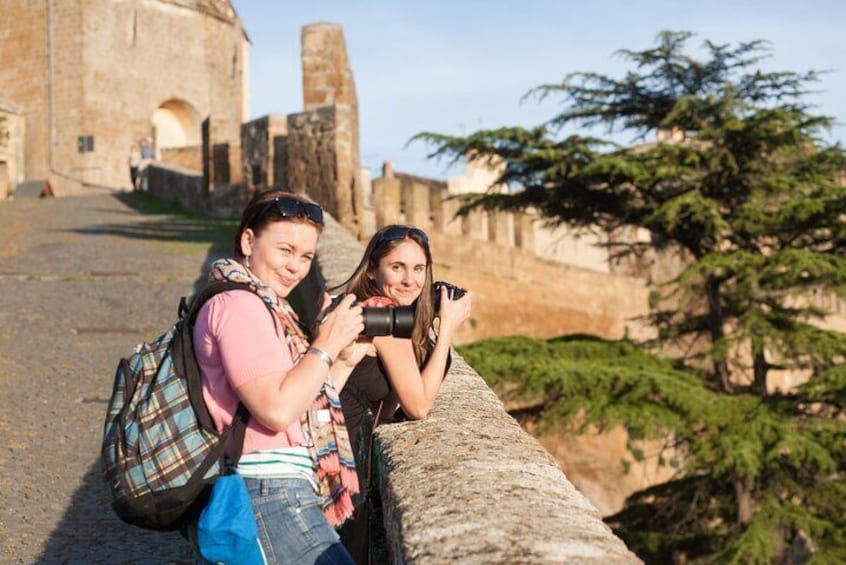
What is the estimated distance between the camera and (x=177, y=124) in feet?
139

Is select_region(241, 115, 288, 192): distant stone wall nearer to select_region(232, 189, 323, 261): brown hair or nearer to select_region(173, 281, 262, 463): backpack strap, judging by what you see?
select_region(232, 189, 323, 261): brown hair

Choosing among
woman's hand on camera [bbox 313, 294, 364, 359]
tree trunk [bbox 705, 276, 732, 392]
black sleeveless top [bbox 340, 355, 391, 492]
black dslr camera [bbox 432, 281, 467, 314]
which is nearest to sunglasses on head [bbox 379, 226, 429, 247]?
black dslr camera [bbox 432, 281, 467, 314]

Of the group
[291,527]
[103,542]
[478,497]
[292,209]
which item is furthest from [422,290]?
[103,542]

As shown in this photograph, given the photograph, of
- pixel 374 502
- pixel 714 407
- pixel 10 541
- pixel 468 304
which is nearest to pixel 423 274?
pixel 468 304

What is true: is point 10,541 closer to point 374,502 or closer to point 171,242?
point 374,502

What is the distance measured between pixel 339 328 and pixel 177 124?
40.9 metres

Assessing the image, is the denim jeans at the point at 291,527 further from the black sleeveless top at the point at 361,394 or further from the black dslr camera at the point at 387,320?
the black sleeveless top at the point at 361,394

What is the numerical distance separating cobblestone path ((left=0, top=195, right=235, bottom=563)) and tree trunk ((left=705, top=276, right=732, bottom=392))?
6055 millimetres

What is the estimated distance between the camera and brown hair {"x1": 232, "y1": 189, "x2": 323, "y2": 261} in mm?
2957

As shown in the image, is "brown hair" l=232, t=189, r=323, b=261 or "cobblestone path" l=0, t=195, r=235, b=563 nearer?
"brown hair" l=232, t=189, r=323, b=261

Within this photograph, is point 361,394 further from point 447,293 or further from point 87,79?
point 87,79

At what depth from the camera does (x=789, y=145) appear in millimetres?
14164

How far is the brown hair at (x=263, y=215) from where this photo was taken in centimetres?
296

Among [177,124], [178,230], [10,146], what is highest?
[177,124]
